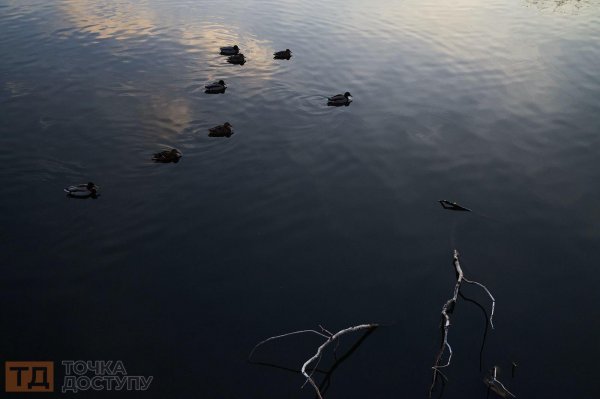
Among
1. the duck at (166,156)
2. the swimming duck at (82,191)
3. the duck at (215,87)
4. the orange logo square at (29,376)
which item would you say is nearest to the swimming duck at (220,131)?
the duck at (166,156)

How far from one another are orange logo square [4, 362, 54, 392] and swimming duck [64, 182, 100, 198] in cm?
610

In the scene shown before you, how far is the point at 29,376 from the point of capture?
9.56 m

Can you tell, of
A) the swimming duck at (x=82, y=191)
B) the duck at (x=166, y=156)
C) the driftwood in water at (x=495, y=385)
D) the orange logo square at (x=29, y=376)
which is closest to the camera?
A: the orange logo square at (x=29, y=376)

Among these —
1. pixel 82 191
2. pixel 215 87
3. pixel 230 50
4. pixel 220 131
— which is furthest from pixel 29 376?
pixel 230 50

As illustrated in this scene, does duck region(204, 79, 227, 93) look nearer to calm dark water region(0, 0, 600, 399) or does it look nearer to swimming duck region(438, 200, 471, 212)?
calm dark water region(0, 0, 600, 399)

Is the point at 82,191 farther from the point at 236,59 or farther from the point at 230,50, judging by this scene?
the point at 230,50

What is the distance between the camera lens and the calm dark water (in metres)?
10.5

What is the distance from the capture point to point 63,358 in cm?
998

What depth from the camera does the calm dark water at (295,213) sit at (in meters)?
10.5

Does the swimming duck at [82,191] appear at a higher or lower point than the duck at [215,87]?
lower

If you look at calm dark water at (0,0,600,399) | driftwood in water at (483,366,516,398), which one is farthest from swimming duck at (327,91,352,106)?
driftwood in water at (483,366,516,398)

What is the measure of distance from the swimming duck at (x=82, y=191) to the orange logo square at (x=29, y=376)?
6103mm

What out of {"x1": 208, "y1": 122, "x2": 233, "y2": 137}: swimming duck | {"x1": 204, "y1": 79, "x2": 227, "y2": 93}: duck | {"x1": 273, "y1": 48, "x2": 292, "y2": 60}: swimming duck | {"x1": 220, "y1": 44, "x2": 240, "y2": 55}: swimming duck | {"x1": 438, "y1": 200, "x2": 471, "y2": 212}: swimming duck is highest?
{"x1": 273, "y1": 48, "x2": 292, "y2": 60}: swimming duck

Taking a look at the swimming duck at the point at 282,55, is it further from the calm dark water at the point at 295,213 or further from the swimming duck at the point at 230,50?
the swimming duck at the point at 230,50
